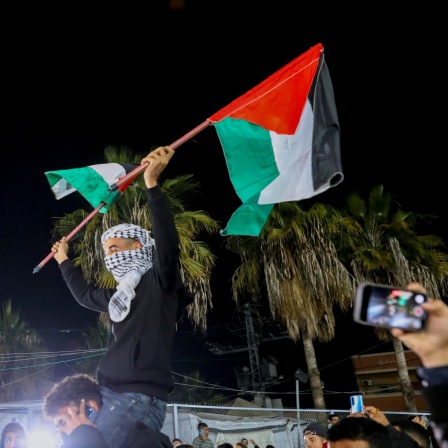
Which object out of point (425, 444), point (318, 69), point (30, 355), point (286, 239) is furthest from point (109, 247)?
point (30, 355)

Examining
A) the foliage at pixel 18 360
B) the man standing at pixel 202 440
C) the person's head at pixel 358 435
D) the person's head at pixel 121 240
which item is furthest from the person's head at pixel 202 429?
the foliage at pixel 18 360

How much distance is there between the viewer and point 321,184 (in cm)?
454

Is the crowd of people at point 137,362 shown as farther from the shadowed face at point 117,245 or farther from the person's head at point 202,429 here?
the person's head at point 202,429

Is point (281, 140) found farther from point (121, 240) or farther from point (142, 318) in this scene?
point (142, 318)

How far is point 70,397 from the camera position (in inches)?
102

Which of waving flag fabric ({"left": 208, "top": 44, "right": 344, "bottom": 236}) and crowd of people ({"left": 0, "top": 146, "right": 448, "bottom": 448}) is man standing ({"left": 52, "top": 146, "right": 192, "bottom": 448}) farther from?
waving flag fabric ({"left": 208, "top": 44, "right": 344, "bottom": 236})

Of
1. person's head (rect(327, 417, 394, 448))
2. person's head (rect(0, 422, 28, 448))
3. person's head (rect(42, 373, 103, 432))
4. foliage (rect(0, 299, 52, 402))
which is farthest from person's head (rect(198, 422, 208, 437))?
foliage (rect(0, 299, 52, 402))

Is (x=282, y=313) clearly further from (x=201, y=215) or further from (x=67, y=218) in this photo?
(x=67, y=218)

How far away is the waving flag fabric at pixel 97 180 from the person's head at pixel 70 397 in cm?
158

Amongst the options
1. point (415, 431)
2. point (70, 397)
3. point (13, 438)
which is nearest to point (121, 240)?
point (70, 397)

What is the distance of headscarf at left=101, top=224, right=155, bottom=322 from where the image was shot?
9.36 feet

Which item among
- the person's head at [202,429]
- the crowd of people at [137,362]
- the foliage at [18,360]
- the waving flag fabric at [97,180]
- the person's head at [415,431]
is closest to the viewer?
the crowd of people at [137,362]

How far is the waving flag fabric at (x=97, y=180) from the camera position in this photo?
4.10 metres

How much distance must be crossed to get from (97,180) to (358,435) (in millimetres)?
2460
